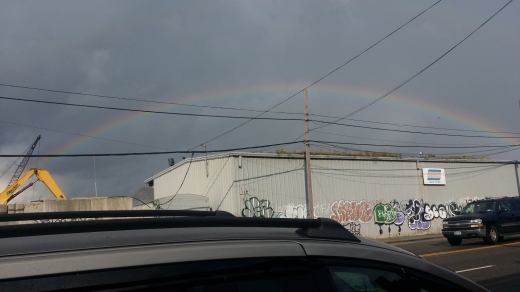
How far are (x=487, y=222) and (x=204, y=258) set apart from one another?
20121 mm

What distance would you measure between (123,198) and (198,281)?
2180 centimetres

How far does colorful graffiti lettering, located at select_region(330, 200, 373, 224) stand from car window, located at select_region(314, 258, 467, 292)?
95.5ft

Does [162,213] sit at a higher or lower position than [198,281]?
higher

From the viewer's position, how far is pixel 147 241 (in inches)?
74.0

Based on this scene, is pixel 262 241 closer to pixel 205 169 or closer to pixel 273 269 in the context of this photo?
pixel 273 269

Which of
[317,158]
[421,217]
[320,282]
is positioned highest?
[317,158]

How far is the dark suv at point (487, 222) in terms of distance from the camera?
19453 millimetres

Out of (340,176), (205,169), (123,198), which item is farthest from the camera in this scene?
(340,176)

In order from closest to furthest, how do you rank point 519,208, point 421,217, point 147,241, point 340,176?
point 147,241 → point 519,208 → point 340,176 → point 421,217

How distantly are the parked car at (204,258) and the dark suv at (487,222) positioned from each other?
60.1ft

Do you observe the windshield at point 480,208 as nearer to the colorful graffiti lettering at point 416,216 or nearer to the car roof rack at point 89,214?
the colorful graffiti lettering at point 416,216

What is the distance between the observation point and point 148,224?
6.89ft

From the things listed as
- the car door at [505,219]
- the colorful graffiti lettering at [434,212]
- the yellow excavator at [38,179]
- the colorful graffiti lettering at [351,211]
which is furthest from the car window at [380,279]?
the colorful graffiti lettering at [434,212]

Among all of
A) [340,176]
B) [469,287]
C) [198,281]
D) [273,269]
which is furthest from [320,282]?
[340,176]
